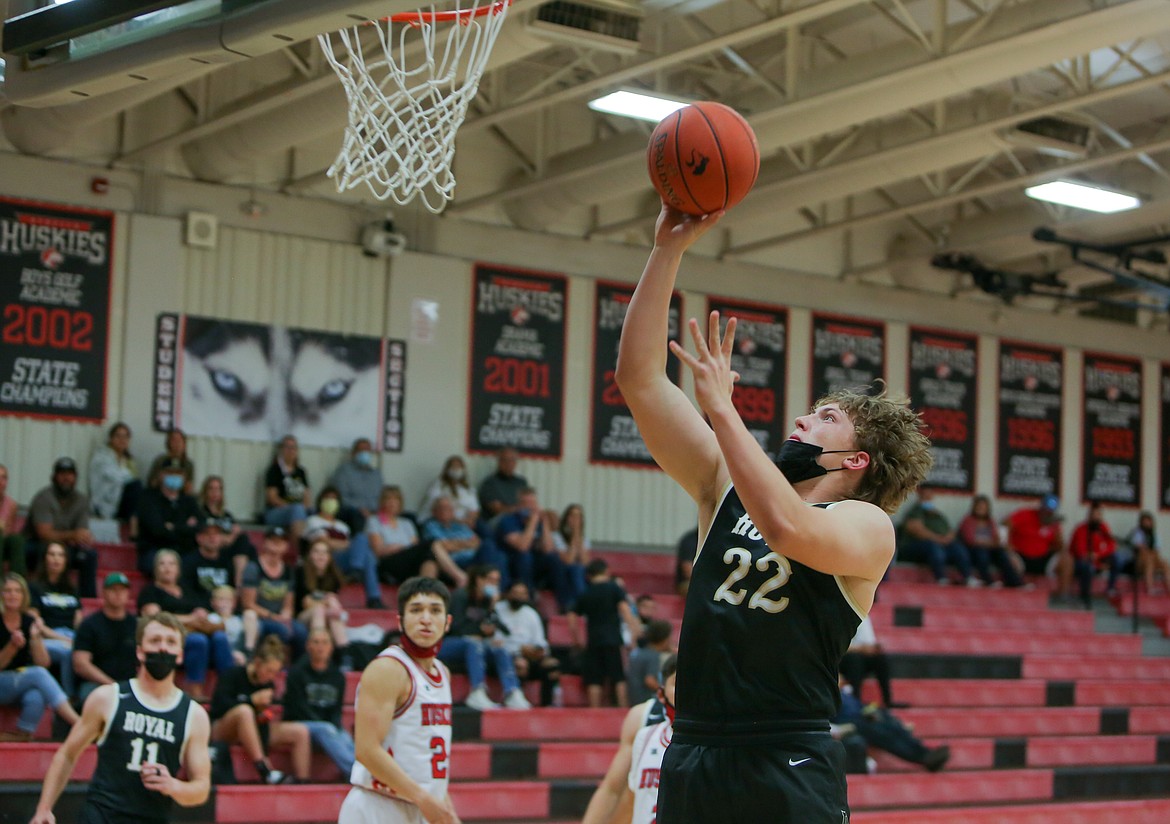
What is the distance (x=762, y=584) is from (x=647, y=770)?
9.53ft

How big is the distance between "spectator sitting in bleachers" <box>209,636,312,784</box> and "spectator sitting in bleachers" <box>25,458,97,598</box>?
2.11 meters

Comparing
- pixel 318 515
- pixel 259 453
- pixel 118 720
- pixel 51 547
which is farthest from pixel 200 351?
pixel 118 720

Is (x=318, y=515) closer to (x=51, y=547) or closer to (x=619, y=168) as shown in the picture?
(x=51, y=547)

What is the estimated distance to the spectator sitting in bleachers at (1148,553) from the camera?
56.3 feet

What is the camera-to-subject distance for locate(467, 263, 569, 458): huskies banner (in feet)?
46.8

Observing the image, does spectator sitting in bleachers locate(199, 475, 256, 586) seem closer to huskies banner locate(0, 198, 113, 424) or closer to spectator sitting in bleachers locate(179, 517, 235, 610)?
spectator sitting in bleachers locate(179, 517, 235, 610)

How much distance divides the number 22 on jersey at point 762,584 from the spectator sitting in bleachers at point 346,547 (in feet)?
28.2

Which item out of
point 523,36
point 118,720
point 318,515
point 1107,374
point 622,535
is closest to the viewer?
point 118,720

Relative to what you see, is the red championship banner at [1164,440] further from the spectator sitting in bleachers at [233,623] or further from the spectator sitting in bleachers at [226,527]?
the spectator sitting in bleachers at [233,623]

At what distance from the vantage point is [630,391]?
10.4 ft

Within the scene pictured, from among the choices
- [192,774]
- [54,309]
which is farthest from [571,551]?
[192,774]

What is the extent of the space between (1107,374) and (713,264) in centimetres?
596

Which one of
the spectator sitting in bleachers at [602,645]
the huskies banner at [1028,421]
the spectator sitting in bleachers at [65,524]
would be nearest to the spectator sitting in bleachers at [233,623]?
the spectator sitting in bleachers at [65,524]

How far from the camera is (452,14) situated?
5.86 meters
